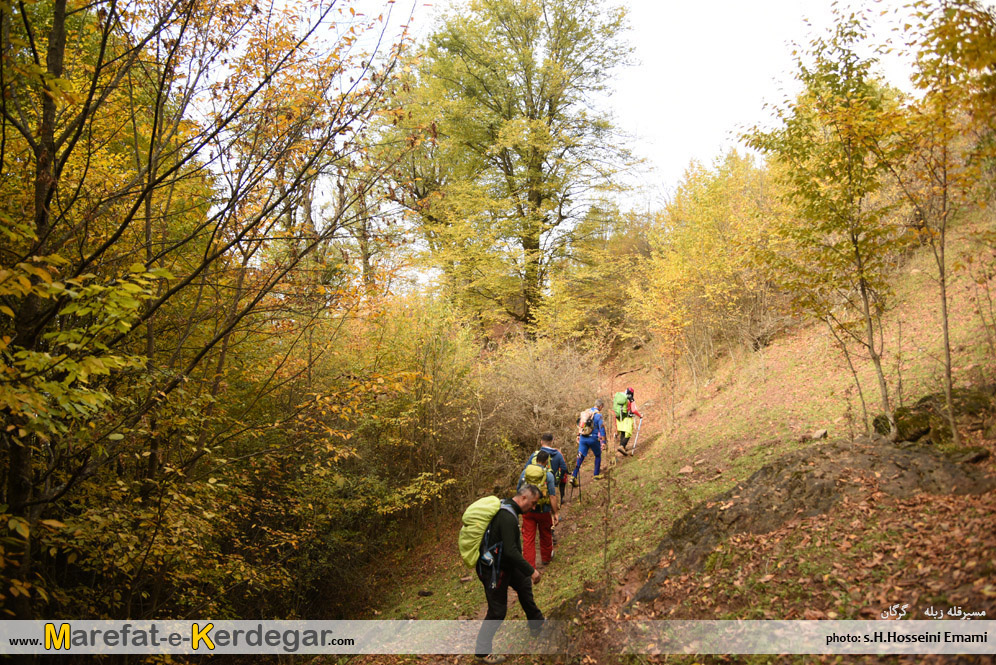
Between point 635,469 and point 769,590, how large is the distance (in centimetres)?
619

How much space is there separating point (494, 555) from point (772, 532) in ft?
9.52

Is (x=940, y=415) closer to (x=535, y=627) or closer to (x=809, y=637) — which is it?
(x=809, y=637)

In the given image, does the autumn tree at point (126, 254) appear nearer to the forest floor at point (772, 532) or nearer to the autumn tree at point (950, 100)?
the forest floor at point (772, 532)

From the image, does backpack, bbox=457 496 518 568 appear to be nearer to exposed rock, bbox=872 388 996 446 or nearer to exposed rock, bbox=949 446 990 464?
exposed rock, bbox=949 446 990 464

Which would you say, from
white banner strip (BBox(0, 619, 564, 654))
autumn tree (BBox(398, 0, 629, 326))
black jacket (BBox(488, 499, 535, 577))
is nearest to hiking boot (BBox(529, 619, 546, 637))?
white banner strip (BBox(0, 619, 564, 654))

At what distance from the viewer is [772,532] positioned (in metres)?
5.40

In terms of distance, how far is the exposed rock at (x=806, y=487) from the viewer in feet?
16.7

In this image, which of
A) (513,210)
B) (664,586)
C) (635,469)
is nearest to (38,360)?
(664,586)

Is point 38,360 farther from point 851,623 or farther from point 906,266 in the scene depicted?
point 906,266

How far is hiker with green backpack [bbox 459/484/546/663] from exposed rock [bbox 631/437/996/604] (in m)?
1.45

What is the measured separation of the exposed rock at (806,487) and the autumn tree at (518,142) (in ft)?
39.2

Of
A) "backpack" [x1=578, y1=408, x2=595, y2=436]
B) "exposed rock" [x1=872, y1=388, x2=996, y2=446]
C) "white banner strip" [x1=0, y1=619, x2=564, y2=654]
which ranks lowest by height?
"white banner strip" [x1=0, y1=619, x2=564, y2=654]

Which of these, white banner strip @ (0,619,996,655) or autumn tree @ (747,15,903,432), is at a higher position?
autumn tree @ (747,15,903,432)

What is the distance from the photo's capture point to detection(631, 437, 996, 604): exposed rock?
201 inches
